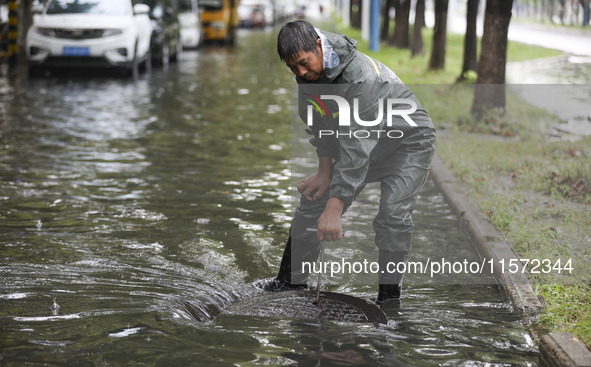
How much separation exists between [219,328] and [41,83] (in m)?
13.2

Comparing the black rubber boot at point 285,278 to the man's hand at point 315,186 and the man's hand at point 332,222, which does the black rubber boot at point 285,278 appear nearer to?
the man's hand at point 315,186

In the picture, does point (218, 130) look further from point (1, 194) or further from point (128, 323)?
point (128, 323)

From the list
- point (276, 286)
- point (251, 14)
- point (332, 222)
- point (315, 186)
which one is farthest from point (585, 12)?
point (332, 222)

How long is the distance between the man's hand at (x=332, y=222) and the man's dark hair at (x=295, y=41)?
76 centimetres

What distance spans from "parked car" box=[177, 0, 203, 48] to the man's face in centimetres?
2194

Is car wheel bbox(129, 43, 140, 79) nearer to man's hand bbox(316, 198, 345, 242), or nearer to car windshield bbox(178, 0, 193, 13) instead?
car windshield bbox(178, 0, 193, 13)

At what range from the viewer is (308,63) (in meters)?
4.08

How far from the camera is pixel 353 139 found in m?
4.18

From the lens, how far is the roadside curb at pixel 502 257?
149 inches

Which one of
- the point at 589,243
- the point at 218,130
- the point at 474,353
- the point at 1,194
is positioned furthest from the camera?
the point at 218,130

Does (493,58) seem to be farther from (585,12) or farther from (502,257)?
(585,12)

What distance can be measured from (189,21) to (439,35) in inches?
422

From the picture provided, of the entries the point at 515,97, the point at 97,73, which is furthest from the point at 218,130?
the point at 97,73

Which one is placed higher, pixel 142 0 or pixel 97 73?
pixel 142 0
